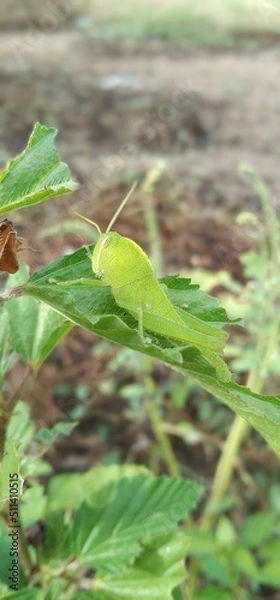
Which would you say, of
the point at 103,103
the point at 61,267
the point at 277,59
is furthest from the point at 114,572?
the point at 277,59

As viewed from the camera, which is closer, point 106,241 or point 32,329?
point 106,241

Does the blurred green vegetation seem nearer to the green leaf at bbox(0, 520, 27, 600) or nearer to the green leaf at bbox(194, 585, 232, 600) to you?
the green leaf at bbox(194, 585, 232, 600)

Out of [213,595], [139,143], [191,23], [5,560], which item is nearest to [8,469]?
[5,560]

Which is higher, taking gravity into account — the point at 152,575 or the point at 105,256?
the point at 105,256

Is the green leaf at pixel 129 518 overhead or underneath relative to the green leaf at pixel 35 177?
underneath

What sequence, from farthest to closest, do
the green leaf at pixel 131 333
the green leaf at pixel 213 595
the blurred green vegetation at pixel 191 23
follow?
1. the blurred green vegetation at pixel 191 23
2. the green leaf at pixel 213 595
3. the green leaf at pixel 131 333

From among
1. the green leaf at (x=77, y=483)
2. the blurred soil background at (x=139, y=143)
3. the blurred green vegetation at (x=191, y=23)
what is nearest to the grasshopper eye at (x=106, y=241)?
the green leaf at (x=77, y=483)

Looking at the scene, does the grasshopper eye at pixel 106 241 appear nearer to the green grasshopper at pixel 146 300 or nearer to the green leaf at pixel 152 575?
the green grasshopper at pixel 146 300

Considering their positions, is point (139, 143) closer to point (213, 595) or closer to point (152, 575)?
point (213, 595)
